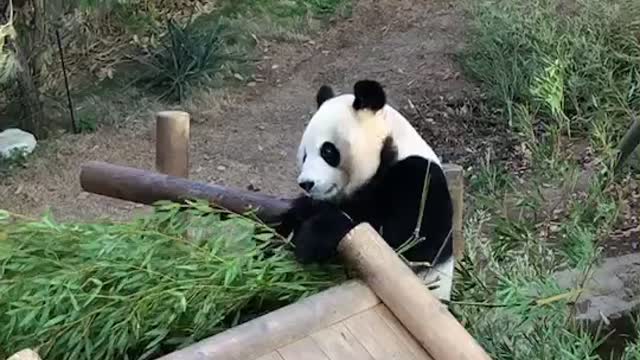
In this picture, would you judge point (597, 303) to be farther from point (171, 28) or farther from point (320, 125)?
point (171, 28)

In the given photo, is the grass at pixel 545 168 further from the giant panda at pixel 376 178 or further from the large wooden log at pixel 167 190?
the large wooden log at pixel 167 190

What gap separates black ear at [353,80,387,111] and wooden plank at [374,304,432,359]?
674mm

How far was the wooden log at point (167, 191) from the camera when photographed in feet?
8.11

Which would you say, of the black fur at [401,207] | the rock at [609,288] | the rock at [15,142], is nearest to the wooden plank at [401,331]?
the black fur at [401,207]

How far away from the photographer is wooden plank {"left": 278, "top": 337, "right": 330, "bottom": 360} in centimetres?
185

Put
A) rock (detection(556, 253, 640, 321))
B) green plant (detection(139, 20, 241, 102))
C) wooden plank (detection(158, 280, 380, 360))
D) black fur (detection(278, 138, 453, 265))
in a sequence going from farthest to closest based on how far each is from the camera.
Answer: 1. green plant (detection(139, 20, 241, 102))
2. rock (detection(556, 253, 640, 321))
3. black fur (detection(278, 138, 453, 265))
4. wooden plank (detection(158, 280, 380, 360))

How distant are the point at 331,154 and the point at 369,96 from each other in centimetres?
17

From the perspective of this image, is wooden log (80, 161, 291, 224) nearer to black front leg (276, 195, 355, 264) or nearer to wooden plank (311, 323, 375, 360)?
black front leg (276, 195, 355, 264)

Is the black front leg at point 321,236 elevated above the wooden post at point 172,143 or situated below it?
above

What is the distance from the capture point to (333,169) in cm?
258

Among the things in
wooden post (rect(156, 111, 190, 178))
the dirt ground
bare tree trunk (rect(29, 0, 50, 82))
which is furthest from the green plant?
wooden post (rect(156, 111, 190, 178))

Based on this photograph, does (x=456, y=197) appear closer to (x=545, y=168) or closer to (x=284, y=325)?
(x=284, y=325)

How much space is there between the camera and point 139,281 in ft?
6.68

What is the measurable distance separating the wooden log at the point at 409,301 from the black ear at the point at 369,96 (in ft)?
1.95
